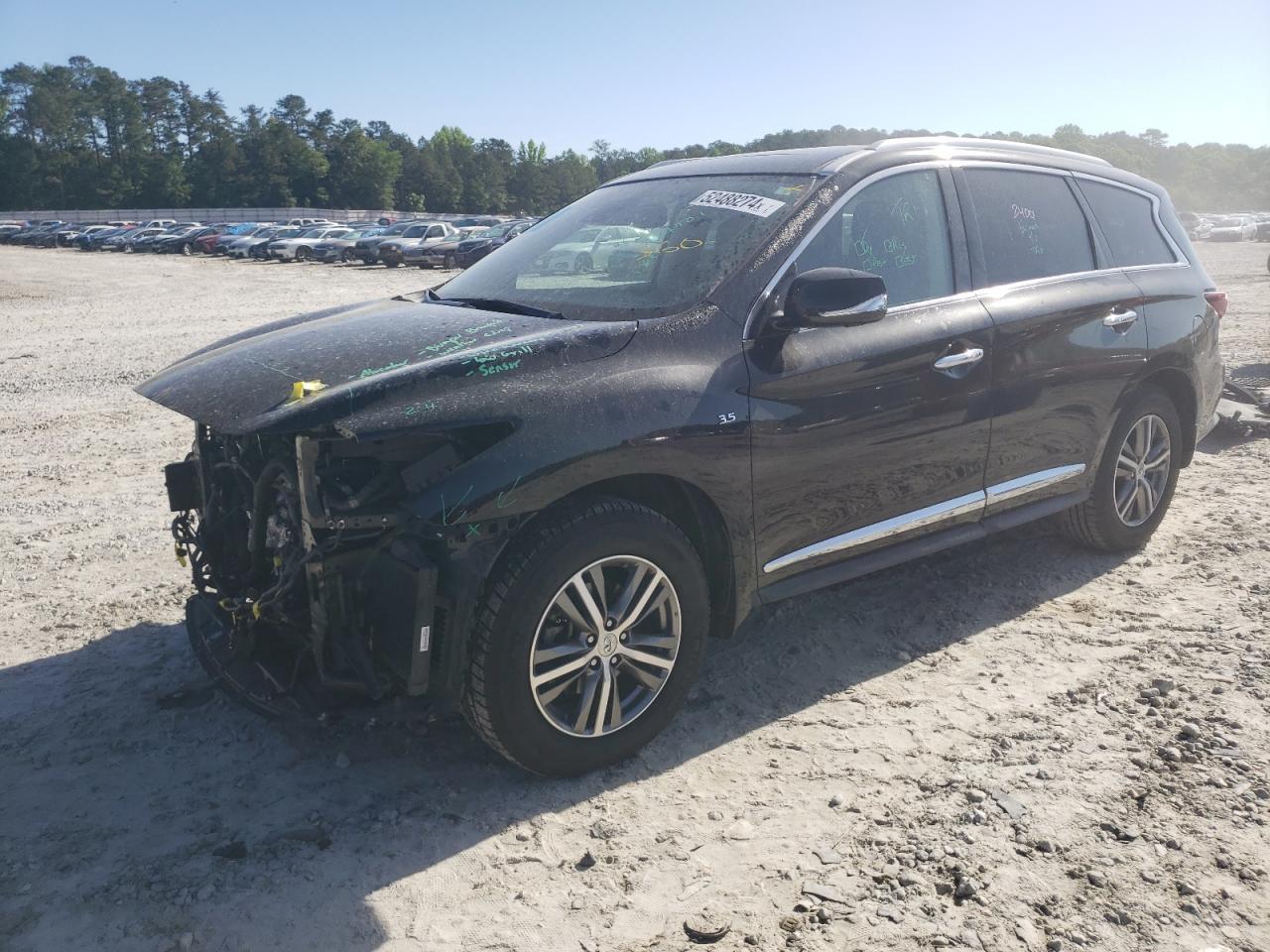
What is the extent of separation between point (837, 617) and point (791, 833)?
1663 millimetres

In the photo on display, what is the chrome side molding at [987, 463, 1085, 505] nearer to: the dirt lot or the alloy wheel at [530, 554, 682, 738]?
the dirt lot

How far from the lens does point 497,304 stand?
397cm

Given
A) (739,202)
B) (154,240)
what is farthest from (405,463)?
(154,240)

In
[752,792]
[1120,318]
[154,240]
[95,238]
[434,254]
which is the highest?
[1120,318]

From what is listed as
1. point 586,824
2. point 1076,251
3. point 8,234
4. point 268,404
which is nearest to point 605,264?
point 268,404

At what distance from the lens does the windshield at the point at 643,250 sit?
145 inches

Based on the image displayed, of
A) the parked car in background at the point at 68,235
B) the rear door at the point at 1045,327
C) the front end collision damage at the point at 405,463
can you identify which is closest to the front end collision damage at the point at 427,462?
the front end collision damage at the point at 405,463

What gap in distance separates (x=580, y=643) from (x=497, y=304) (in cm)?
143

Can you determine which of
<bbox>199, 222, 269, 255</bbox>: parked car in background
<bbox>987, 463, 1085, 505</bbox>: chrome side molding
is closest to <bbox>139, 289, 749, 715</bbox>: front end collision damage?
<bbox>987, 463, 1085, 505</bbox>: chrome side molding

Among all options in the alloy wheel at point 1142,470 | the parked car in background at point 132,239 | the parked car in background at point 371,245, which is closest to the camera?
the alloy wheel at point 1142,470

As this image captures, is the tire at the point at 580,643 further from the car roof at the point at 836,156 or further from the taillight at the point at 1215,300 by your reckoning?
the taillight at the point at 1215,300

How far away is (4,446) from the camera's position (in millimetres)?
7621

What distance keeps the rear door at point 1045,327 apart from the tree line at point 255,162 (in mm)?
95505

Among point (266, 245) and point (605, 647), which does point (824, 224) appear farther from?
point (266, 245)
